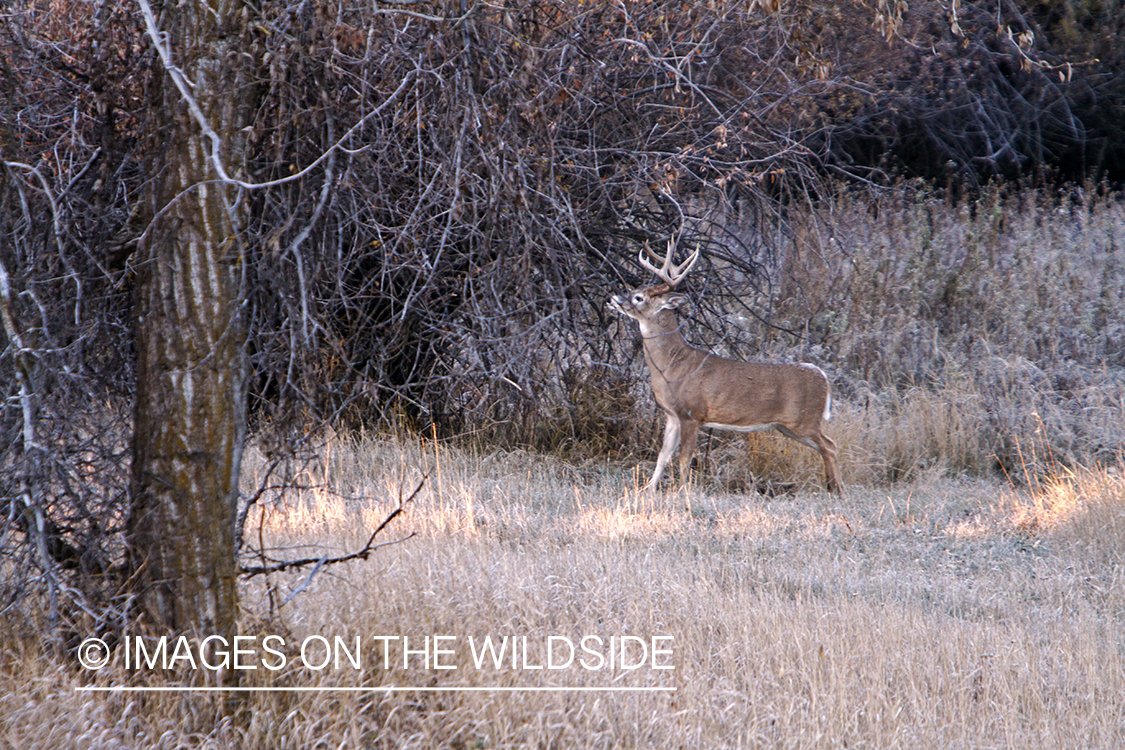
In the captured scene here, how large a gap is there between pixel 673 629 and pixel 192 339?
248cm

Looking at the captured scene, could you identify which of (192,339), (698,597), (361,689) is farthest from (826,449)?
(192,339)

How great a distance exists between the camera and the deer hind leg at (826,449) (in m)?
7.94

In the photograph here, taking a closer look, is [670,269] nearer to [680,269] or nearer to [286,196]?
[680,269]

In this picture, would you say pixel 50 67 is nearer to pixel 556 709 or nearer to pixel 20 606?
pixel 20 606

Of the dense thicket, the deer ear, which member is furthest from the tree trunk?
the deer ear

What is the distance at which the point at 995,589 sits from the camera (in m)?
5.45

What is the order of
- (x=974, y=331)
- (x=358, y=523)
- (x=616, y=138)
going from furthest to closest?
1. (x=974, y=331)
2. (x=616, y=138)
3. (x=358, y=523)

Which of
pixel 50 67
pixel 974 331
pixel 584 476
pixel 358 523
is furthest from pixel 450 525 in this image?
pixel 974 331

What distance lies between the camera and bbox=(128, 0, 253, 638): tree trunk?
3.21 meters

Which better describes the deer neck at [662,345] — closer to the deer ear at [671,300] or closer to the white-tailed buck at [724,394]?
the white-tailed buck at [724,394]

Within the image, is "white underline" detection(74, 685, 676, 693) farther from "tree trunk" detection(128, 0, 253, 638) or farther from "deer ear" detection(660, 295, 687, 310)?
"deer ear" detection(660, 295, 687, 310)

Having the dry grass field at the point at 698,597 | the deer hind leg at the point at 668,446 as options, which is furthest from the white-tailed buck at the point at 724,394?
the dry grass field at the point at 698,597

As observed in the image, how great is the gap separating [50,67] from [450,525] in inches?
131

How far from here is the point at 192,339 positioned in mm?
3197
